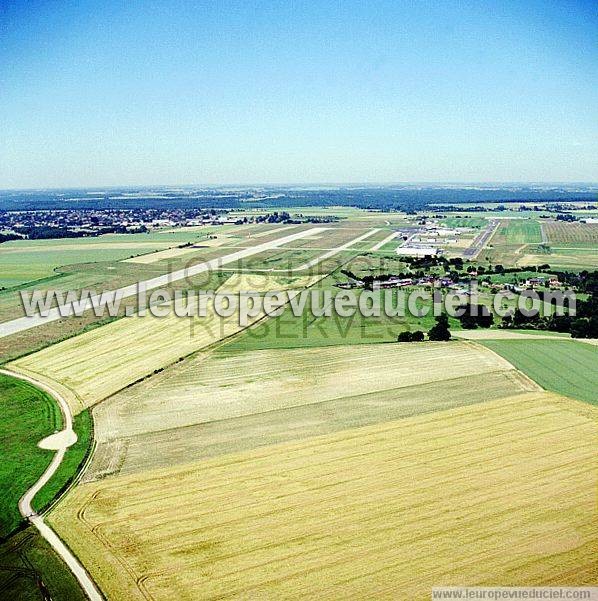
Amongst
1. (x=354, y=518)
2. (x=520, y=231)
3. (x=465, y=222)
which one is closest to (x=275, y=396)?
(x=354, y=518)

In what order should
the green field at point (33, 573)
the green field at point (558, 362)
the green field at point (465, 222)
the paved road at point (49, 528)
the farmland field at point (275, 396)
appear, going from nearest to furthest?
1. the green field at point (33, 573)
2. the paved road at point (49, 528)
3. the farmland field at point (275, 396)
4. the green field at point (558, 362)
5. the green field at point (465, 222)

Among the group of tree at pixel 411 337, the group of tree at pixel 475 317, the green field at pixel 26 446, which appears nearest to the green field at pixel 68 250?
the green field at pixel 26 446

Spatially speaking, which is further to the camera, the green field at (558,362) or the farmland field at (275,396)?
the green field at (558,362)

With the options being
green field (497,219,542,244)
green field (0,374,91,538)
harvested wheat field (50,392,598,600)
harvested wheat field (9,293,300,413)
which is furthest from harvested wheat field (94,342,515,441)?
green field (497,219,542,244)

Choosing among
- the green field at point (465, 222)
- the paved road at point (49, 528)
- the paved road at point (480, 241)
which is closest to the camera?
the paved road at point (49, 528)

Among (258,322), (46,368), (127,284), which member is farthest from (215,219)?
(46,368)

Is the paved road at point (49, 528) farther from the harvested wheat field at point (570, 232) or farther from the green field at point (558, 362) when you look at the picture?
the harvested wheat field at point (570, 232)
